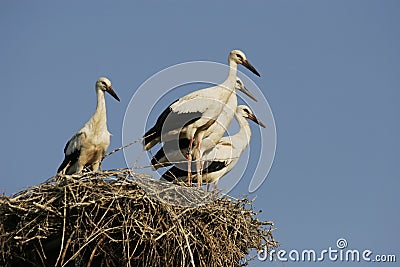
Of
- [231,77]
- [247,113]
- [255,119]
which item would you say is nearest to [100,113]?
[231,77]

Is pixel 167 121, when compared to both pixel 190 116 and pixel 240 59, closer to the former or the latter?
pixel 190 116

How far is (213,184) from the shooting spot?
9.93 metres

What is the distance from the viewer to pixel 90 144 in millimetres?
8961

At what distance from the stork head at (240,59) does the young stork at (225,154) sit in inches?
28.6

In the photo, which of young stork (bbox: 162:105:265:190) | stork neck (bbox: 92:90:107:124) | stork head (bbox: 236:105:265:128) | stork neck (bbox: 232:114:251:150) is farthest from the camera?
stork head (bbox: 236:105:265:128)

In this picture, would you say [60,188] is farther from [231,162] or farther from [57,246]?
[231,162]

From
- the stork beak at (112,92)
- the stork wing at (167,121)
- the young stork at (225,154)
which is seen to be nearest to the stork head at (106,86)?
the stork beak at (112,92)

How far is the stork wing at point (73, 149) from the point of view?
902 cm

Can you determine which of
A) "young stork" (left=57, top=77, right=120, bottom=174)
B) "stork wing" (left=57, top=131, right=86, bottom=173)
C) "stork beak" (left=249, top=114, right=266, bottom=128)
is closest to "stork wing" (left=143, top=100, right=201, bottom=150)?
"young stork" (left=57, top=77, right=120, bottom=174)

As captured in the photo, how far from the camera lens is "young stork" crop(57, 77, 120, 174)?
8.98 meters

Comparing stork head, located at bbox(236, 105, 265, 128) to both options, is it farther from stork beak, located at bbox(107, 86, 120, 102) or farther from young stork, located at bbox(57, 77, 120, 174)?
young stork, located at bbox(57, 77, 120, 174)

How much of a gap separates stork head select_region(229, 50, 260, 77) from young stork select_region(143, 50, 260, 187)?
0.51 m

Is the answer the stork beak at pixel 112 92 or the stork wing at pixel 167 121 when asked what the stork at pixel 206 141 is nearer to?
the stork wing at pixel 167 121

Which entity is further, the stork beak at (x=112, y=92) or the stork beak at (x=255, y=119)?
the stork beak at (x=255, y=119)
